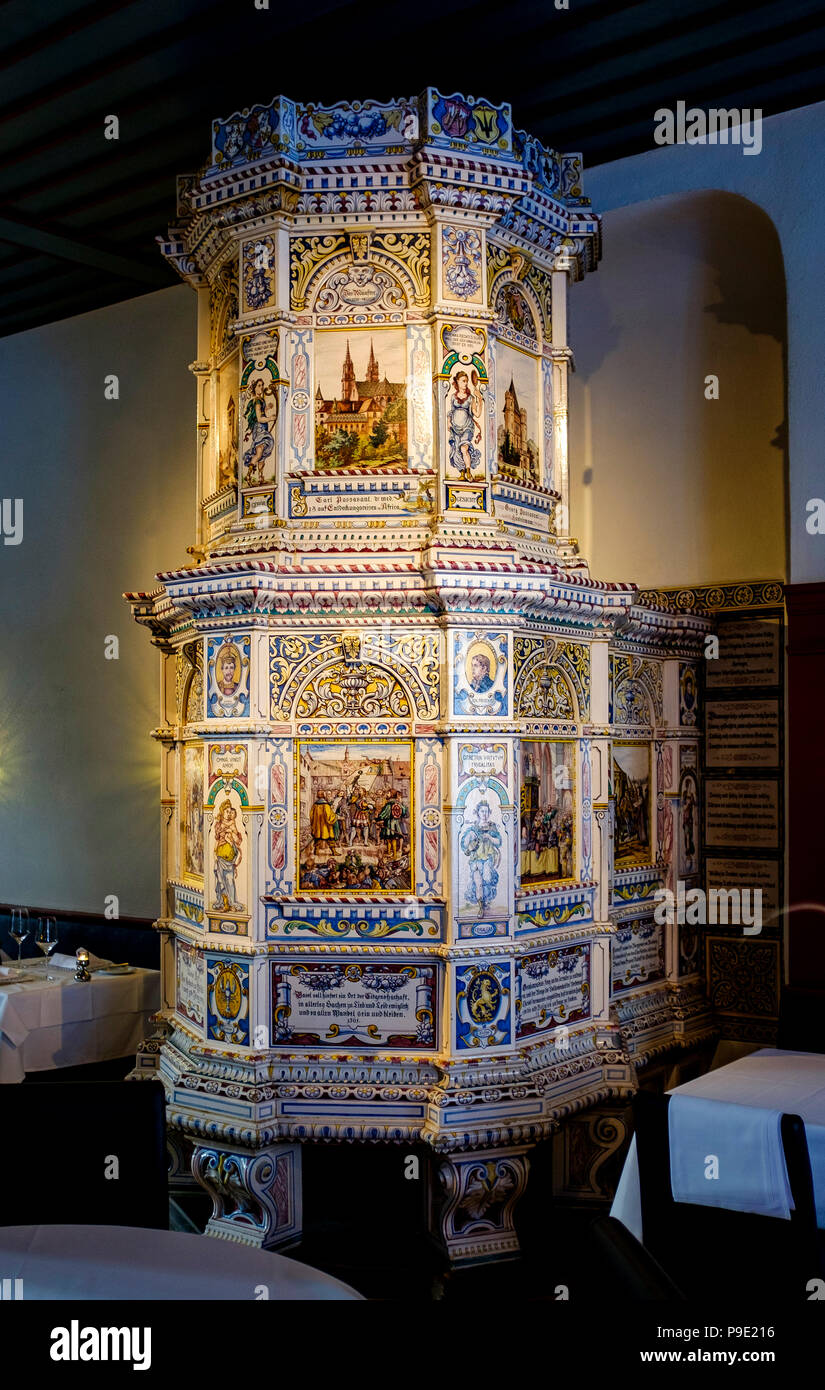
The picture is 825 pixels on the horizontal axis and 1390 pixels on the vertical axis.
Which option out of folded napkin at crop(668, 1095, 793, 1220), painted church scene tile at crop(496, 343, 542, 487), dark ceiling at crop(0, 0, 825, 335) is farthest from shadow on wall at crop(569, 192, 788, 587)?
folded napkin at crop(668, 1095, 793, 1220)

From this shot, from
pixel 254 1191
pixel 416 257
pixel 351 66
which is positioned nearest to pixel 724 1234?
pixel 254 1191

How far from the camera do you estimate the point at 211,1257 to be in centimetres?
247

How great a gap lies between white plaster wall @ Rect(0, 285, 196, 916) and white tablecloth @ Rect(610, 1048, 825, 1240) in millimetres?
4929

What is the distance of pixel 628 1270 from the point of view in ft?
6.59

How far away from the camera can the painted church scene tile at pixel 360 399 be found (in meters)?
5.12

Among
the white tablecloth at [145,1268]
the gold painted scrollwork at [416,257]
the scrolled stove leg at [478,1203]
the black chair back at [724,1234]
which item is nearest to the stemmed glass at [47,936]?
the scrolled stove leg at [478,1203]

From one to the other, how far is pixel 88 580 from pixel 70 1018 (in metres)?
3.32

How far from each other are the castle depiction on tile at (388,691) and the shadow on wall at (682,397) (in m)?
1.33

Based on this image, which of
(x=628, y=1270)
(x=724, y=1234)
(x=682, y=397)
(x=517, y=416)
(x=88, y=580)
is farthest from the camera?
(x=88, y=580)

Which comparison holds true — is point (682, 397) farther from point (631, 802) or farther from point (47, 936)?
point (47, 936)

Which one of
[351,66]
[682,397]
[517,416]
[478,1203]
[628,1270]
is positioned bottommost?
[478,1203]

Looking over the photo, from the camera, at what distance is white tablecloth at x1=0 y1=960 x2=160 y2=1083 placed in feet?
21.0

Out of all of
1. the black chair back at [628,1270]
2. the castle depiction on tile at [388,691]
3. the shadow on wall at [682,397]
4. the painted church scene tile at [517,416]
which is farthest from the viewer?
the shadow on wall at [682,397]

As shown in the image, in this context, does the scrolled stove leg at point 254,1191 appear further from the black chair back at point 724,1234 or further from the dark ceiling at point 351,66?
the dark ceiling at point 351,66
